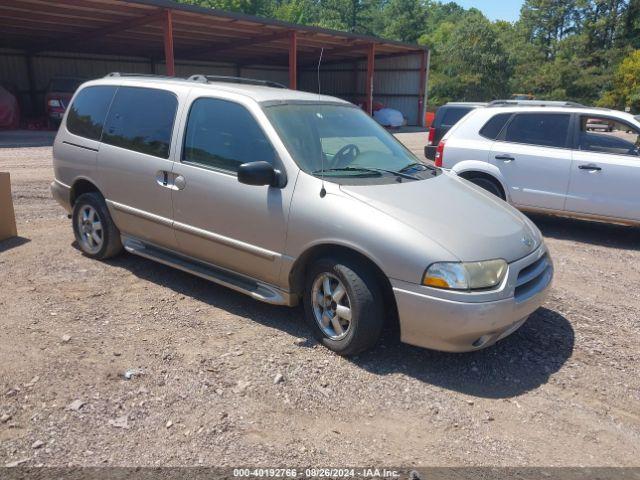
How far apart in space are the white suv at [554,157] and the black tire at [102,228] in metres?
4.75

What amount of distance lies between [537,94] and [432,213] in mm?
53739

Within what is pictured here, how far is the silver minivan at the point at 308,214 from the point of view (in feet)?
11.7

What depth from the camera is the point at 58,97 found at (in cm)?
2045

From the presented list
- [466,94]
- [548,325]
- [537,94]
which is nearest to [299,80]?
[466,94]

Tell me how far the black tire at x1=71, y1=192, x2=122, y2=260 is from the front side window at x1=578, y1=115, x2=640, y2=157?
18.9ft

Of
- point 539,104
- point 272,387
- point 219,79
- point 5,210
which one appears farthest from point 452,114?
point 272,387

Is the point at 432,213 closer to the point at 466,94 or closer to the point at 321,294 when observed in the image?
the point at 321,294

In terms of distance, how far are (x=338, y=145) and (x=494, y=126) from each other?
417 centimetres

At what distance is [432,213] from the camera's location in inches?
150

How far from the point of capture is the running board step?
4223 mm

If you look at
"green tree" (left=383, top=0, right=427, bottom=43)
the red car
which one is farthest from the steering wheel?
"green tree" (left=383, top=0, right=427, bottom=43)

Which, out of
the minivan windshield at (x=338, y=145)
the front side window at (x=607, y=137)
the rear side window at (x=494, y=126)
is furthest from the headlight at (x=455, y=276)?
the rear side window at (x=494, y=126)

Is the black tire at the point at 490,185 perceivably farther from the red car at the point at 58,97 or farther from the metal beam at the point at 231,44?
the metal beam at the point at 231,44

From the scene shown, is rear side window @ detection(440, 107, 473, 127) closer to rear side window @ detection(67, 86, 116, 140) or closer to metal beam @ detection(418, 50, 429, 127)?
rear side window @ detection(67, 86, 116, 140)
